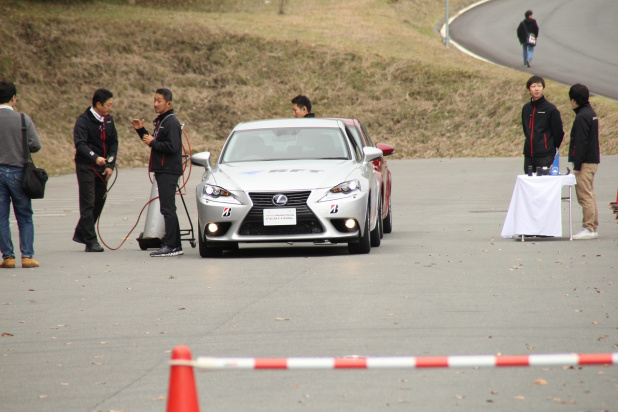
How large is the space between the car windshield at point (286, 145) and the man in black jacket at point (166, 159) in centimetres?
74

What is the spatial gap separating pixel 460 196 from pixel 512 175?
5.31 metres

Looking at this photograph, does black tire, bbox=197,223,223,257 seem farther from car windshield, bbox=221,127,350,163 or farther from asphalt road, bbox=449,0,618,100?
asphalt road, bbox=449,0,618,100

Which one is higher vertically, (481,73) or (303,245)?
(481,73)

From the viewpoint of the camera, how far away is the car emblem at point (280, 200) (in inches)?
475

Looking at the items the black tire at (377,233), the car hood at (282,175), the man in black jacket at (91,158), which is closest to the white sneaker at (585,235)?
the black tire at (377,233)

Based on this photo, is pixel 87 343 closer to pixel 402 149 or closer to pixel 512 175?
pixel 512 175

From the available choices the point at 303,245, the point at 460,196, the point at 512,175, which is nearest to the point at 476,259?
the point at 303,245

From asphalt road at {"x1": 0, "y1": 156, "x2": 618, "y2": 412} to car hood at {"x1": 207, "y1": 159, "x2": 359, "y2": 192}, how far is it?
2.76 ft

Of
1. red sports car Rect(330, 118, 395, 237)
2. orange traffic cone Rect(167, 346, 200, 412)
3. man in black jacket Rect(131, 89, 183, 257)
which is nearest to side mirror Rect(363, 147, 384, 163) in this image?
red sports car Rect(330, 118, 395, 237)

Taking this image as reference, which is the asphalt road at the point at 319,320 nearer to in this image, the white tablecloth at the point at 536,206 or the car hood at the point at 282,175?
the white tablecloth at the point at 536,206

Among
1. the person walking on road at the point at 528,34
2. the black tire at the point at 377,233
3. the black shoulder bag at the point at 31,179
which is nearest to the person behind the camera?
the black shoulder bag at the point at 31,179

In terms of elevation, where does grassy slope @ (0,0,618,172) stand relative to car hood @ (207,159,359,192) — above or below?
above

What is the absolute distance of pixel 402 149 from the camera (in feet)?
125

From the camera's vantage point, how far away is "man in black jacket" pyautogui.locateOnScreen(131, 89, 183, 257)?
12.8 meters
